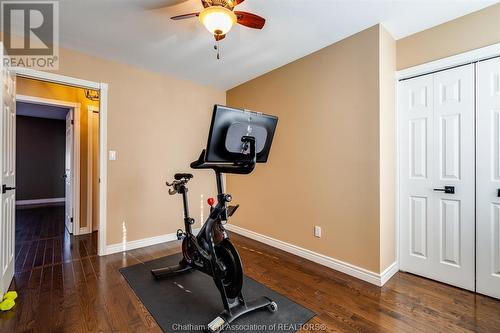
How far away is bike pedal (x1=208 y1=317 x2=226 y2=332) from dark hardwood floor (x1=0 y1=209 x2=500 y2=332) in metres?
0.43

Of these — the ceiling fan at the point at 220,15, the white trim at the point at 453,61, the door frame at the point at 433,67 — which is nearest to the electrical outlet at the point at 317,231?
the door frame at the point at 433,67

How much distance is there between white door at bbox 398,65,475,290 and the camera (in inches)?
87.0

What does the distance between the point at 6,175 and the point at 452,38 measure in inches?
171

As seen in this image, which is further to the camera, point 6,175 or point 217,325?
point 6,175

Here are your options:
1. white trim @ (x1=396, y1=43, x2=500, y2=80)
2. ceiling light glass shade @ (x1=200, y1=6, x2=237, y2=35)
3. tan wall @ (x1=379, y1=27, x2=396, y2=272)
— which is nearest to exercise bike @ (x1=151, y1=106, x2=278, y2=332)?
ceiling light glass shade @ (x1=200, y1=6, x2=237, y2=35)

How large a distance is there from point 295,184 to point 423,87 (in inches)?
69.3

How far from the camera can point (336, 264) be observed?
8.75ft

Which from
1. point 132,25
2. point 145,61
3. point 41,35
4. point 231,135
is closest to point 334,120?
point 231,135

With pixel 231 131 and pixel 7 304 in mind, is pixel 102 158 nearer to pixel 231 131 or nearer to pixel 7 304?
pixel 7 304

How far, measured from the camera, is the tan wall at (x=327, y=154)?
2.42m

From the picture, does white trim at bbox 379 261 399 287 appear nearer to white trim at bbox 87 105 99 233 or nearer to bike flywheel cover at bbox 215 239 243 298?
bike flywheel cover at bbox 215 239 243 298

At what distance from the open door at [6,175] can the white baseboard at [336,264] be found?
2.82 meters

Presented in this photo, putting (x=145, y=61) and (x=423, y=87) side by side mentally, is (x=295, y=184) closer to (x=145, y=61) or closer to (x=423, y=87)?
(x=423, y=87)

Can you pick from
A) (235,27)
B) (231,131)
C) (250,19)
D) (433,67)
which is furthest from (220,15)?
(433,67)
